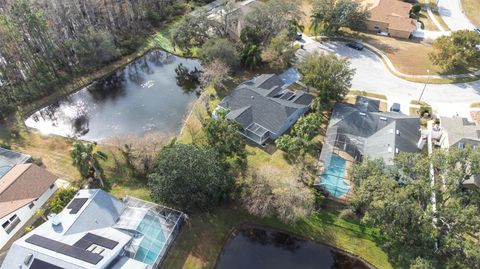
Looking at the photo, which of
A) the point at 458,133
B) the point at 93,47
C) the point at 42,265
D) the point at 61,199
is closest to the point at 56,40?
the point at 93,47

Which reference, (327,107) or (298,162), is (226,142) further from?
(327,107)

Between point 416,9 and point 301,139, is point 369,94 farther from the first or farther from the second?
point 416,9

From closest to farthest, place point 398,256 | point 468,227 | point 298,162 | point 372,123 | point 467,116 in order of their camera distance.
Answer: point 468,227 < point 398,256 < point 298,162 < point 372,123 < point 467,116

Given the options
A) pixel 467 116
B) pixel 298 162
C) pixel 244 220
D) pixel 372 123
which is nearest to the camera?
pixel 244 220

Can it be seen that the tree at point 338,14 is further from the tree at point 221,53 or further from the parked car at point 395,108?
the parked car at point 395,108

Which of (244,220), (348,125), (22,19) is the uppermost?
(22,19)

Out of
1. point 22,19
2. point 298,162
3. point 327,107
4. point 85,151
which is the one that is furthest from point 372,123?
point 22,19

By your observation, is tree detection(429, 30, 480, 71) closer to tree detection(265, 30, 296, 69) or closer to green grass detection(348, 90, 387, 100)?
green grass detection(348, 90, 387, 100)
